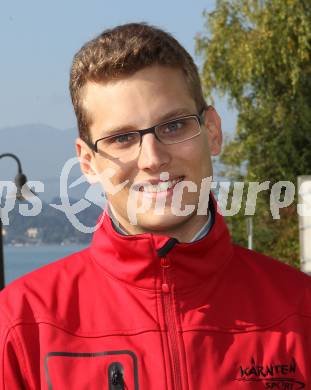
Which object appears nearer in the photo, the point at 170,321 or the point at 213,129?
the point at 170,321

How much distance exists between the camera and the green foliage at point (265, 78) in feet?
81.3

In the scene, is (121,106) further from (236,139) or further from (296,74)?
(236,139)

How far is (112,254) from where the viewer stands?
2838mm

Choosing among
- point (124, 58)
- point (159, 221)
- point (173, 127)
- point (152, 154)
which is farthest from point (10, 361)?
point (124, 58)

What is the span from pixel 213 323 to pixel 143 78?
765 mm

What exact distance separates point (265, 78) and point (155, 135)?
23113mm

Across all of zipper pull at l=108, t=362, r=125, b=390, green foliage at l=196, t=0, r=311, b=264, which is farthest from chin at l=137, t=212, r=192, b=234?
green foliage at l=196, t=0, r=311, b=264

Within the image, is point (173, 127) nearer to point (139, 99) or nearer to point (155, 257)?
point (139, 99)

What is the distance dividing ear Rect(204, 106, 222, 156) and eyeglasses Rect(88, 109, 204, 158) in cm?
18

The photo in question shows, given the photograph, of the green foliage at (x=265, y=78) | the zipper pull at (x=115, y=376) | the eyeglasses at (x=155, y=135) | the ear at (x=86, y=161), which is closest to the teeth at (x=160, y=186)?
the eyeglasses at (x=155, y=135)

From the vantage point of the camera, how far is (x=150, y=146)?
270 cm

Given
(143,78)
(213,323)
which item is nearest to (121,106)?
→ (143,78)

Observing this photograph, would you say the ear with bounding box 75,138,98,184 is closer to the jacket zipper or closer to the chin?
the chin

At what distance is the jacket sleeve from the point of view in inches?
105
